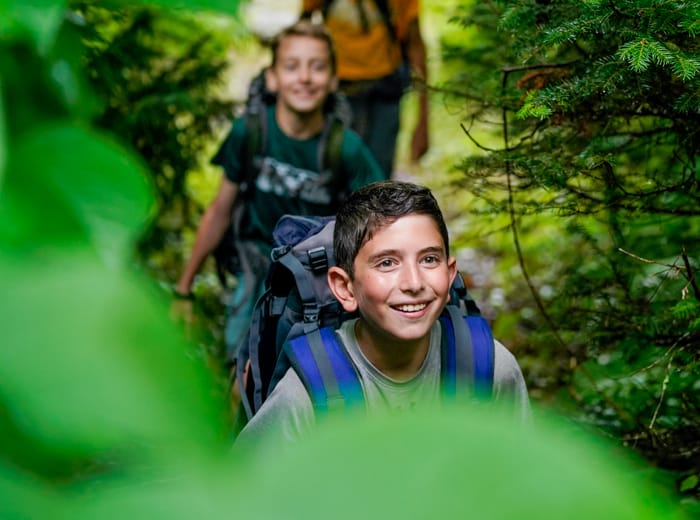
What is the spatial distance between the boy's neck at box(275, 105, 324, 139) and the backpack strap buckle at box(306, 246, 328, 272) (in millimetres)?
1557

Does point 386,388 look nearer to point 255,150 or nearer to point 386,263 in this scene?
point 386,263

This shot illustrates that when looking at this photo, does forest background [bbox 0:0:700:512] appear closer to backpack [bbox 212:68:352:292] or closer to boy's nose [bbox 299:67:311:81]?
backpack [bbox 212:68:352:292]

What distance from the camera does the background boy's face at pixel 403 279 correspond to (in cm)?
274

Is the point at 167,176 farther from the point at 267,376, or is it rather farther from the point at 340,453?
the point at 340,453

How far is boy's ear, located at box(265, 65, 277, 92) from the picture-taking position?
4.68m

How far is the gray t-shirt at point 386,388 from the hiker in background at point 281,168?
1493 mm

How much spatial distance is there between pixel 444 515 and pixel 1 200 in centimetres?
36

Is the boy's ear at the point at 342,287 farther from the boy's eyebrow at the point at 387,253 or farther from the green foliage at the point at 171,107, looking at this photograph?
the green foliage at the point at 171,107

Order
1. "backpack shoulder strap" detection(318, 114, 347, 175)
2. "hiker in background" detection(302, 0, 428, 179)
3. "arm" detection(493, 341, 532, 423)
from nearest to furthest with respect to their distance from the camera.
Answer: "arm" detection(493, 341, 532, 423)
"backpack shoulder strap" detection(318, 114, 347, 175)
"hiker in background" detection(302, 0, 428, 179)

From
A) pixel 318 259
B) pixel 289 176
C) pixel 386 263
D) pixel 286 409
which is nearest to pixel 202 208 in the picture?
pixel 289 176

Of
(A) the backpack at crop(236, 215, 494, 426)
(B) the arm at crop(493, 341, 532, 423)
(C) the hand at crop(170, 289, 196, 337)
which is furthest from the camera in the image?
(B) the arm at crop(493, 341, 532, 423)

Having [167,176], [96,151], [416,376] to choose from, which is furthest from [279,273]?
[167,176]

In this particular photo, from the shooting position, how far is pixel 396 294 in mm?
2758

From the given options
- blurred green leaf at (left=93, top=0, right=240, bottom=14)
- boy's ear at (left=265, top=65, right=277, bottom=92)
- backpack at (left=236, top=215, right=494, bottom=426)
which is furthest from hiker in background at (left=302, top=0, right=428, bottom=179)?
blurred green leaf at (left=93, top=0, right=240, bottom=14)
